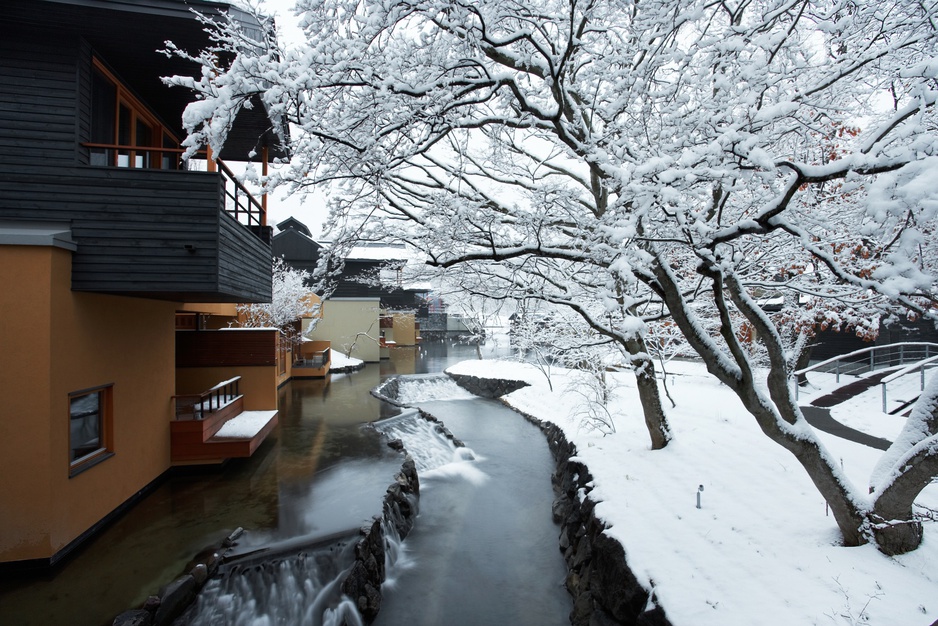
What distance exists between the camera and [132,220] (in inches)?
215

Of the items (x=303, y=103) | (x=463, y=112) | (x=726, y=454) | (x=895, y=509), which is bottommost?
(x=726, y=454)

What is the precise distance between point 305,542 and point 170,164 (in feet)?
23.0

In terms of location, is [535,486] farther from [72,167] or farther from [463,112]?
[72,167]

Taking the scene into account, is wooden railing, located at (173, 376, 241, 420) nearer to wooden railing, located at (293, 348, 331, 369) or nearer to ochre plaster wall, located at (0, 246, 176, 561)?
ochre plaster wall, located at (0, 246, 176, 561)

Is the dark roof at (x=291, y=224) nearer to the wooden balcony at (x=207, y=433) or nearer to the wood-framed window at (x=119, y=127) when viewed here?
the wood-framed window at (x=119, y=127)

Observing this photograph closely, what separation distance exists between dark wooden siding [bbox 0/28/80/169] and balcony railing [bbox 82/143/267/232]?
0.33 meters

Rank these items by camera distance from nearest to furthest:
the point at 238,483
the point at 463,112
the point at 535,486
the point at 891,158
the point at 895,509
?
the point at 891,158 → the point at 895,509 → the point at 463,112 → the point at 238,483 → the point at 535,486

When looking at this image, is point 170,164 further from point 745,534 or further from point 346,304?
point 346,304

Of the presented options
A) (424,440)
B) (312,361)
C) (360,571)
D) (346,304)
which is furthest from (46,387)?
(346,304)

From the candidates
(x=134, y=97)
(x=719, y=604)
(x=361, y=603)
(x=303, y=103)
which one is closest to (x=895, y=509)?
(x=719, y=604)

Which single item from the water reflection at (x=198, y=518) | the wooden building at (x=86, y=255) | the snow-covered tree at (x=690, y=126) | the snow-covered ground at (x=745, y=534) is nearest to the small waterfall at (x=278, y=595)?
the water reflection at (x=198, y=518)

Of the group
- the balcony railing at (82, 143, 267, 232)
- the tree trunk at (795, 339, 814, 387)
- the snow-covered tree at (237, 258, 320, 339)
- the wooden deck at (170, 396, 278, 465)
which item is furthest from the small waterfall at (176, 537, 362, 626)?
the tree trunk at (795, 339, 814, 387)

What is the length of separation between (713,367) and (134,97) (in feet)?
28.8

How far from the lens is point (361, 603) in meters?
5.41
